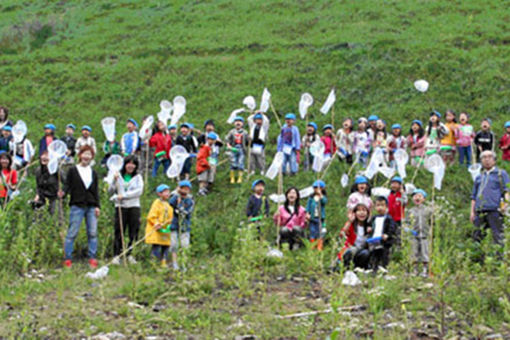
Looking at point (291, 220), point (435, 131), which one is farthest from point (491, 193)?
point (435, 131)

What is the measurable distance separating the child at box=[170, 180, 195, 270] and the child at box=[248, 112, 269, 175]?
4.46 metres

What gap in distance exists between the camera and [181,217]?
957cm

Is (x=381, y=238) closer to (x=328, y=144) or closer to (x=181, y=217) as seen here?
(x=181, y=217)

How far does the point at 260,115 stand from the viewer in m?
14.2

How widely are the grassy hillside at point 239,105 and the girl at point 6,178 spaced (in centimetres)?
34

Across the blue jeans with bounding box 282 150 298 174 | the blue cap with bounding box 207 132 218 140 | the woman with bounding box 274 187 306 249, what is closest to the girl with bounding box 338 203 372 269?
the woman with bounding box 274 187 306 249

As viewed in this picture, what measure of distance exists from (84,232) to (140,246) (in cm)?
117

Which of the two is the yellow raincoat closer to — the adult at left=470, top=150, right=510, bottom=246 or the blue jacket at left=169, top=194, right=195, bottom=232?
the blue jacket at left=169, top=194, right=195, bottom=232

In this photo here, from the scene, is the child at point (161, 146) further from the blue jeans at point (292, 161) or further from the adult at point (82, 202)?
the adult at point (82, 202)

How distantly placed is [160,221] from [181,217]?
0.95ft

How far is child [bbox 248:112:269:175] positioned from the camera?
1416cm

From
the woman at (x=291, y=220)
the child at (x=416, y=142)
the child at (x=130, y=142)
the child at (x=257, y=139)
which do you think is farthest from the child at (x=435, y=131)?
the child at (x=130, y=142)

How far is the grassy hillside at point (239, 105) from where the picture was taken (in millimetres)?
6730

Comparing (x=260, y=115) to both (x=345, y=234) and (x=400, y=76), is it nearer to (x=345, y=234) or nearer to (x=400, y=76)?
(x=345, y=234)
